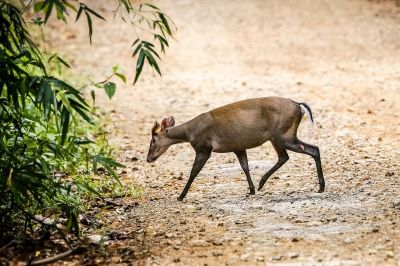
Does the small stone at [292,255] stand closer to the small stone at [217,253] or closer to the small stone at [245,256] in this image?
the small stone at [245,256]

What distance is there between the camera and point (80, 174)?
7418mm

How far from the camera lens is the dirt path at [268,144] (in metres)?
5.00

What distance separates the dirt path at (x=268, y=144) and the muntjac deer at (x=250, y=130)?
0.30 m

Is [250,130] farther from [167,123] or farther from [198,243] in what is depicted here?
[198,243]

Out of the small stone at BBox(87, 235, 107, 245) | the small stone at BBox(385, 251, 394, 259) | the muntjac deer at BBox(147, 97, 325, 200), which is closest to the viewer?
the small stone at BBox(385, 251, 394, 259)

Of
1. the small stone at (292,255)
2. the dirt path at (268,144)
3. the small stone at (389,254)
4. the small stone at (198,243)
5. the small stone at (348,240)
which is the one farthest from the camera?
the small stone at (198,243)

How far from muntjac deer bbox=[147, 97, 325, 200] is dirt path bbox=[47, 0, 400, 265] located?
0.97 ft

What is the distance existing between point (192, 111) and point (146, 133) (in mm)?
1162

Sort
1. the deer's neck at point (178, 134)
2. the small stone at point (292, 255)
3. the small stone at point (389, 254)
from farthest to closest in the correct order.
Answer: the deer's neck at point (178, 134), the small stone at point (292, 255), the small stone at point (389, 254)

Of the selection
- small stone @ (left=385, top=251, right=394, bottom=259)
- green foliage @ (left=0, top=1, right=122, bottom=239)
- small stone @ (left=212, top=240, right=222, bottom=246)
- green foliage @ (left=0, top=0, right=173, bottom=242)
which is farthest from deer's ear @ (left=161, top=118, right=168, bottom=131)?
small stone @ (left=385, top=251, right=394, bottom=259)

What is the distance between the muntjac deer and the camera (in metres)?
6.44

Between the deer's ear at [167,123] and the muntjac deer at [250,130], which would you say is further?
the deer's ear at [167,123]

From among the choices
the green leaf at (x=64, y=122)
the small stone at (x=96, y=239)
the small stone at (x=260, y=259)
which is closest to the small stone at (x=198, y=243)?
the small stone at (x=260, y=259)

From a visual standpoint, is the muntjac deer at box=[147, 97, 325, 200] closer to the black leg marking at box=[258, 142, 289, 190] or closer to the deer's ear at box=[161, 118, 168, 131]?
the black leg marking at box=[258, 142, 289, 190]
